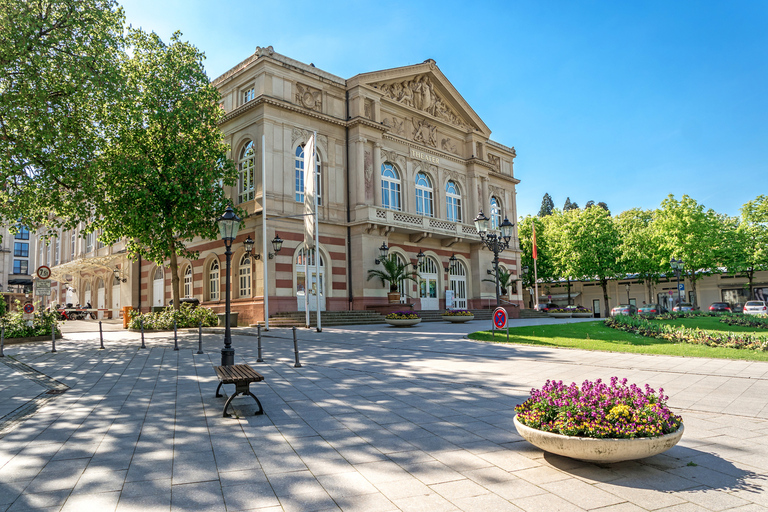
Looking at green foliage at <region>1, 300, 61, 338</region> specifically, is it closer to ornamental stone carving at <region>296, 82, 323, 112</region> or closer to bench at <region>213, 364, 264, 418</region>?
bench at <region>213, 364, 264, 418</region>

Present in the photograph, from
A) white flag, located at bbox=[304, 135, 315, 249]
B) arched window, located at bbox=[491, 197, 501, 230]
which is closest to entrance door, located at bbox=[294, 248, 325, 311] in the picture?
white flag, located at bbox=[304, 135, 315, 249]

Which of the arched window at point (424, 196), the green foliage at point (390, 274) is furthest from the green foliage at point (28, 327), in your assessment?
the arched window at point (424, 196)

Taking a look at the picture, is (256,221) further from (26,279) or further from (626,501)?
(26,279)

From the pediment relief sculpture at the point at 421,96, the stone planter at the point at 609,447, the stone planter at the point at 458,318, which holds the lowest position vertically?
the stone planter at the point at 458,318

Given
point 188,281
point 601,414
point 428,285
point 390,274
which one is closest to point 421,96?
point 428,285

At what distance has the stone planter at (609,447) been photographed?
455 centimetres

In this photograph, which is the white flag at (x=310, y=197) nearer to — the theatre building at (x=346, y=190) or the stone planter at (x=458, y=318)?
the theatre building at (x=346, y=190)

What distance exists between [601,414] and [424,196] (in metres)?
33.7

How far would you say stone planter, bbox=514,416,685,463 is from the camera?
14.9 feet

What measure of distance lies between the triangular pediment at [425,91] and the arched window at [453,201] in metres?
5.17

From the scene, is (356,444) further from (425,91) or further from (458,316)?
(425,91)

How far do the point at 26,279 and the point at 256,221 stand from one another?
233 feet

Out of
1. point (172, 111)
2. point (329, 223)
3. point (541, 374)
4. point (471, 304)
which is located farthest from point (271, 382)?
point (471, 304)

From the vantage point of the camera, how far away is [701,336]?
1545 centimetres
